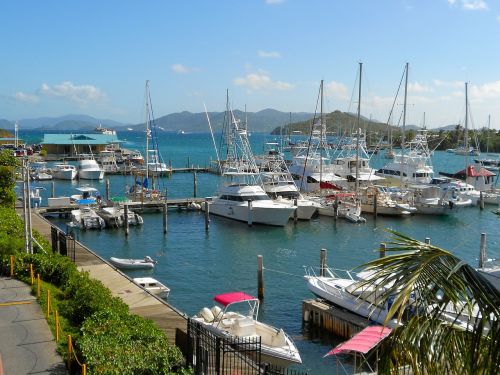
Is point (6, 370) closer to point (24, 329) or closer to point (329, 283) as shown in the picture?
point (24, 329)

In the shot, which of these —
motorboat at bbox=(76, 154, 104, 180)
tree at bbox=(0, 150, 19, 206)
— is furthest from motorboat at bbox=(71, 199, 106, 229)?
motorboat at bbox=(76, 154, 104, 180)

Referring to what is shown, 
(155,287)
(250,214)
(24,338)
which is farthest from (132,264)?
(24,338)

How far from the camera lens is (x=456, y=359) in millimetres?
5984

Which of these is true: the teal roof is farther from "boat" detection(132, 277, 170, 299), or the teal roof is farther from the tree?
"boat" detection(132, 277, 170, 299)

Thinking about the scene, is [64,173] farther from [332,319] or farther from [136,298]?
[332,319]

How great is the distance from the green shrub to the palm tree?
842 centimetres

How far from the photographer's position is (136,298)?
23344mm

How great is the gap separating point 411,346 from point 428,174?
67641 mm

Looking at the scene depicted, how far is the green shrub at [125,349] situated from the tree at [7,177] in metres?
24.3

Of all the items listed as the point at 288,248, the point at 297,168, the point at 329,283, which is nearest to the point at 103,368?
the point at 329,283

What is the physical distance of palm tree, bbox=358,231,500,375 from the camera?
18.6 feet

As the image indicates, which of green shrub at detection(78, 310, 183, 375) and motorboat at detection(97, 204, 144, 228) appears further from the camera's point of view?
motorboat at detection(97, 204, 144, 228)

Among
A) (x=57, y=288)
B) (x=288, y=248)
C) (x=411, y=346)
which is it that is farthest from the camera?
(x=288, y=248)

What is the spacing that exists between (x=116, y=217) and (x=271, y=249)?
Answer: 49.5 ft
